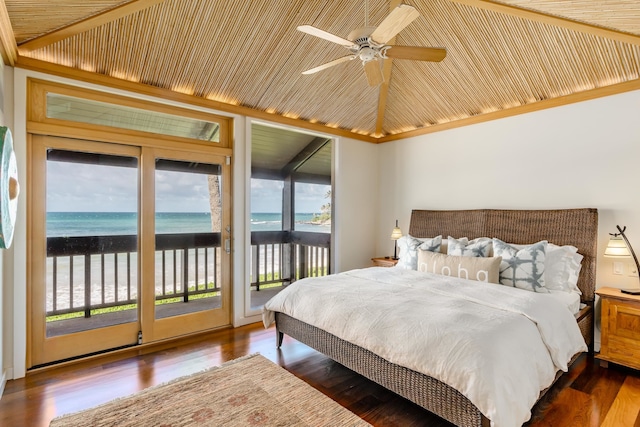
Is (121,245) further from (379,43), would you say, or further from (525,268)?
(525,268)

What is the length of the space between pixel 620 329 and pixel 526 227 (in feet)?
4.07

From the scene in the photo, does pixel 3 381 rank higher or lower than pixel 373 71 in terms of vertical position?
lower

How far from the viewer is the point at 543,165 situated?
12.0 ft

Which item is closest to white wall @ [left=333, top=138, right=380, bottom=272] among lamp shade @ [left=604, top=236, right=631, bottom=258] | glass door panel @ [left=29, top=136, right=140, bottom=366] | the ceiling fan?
the ceiling fan

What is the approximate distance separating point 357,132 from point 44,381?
15.5 ft

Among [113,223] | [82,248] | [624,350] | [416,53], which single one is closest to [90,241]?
[82,248]

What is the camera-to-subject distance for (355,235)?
5250 millimetres

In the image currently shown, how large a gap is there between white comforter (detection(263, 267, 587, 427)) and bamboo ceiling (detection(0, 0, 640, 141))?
2.28 m

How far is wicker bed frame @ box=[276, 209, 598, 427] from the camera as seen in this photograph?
193 cm

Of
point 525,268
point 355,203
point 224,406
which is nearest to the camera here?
point 224,406

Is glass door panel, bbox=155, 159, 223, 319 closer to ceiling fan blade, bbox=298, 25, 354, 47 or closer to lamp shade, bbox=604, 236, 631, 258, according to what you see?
ceiling fan blade, bbox=298, 25, 354, 47

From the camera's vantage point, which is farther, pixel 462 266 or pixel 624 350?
pixel 462 266

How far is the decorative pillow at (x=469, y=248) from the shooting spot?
3.46 meters

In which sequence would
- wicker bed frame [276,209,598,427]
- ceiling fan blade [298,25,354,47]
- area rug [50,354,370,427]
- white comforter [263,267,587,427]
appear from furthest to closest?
ceiling fan blade [298,25,354,47] < area rug [50,354,370,427] < wicker bed frame [276,209,598,427] < white comforter [263,267,587,427]
